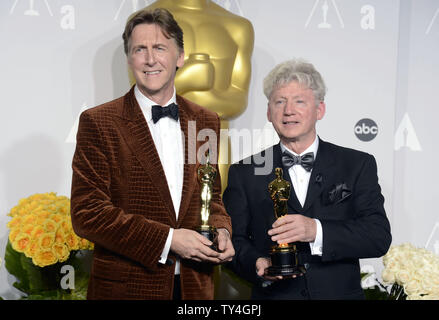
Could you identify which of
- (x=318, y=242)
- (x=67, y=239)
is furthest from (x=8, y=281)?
(x=318, y=242)

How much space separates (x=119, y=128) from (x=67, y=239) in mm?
752

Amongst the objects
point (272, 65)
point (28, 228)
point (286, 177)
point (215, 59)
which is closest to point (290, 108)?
point (286, 177)

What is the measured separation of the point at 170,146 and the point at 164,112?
11 cm

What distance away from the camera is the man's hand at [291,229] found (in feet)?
5.74

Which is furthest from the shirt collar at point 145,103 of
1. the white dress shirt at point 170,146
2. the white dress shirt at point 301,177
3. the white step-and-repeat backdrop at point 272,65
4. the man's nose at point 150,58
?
the white step-and-repeat backdrop at point 272,65

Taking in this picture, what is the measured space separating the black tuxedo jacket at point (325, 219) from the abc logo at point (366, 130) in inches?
49.4

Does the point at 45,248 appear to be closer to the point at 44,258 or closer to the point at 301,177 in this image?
the point at 44,258

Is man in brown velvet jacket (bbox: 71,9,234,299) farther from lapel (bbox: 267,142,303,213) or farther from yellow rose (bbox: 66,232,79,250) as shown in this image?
yellow rose (bbox: 66,232,79,250)

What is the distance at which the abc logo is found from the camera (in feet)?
10.6

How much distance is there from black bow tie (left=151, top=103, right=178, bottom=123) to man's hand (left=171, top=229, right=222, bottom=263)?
0.36 meters

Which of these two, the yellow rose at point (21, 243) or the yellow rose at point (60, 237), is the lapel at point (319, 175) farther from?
the yellow rose at point (21, 243)

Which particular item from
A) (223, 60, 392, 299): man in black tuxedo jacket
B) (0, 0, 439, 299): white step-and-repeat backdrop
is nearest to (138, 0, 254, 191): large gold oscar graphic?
(0, 0, 439, 299): white step-and-repeat backdrop

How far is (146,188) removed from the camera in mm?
1727
